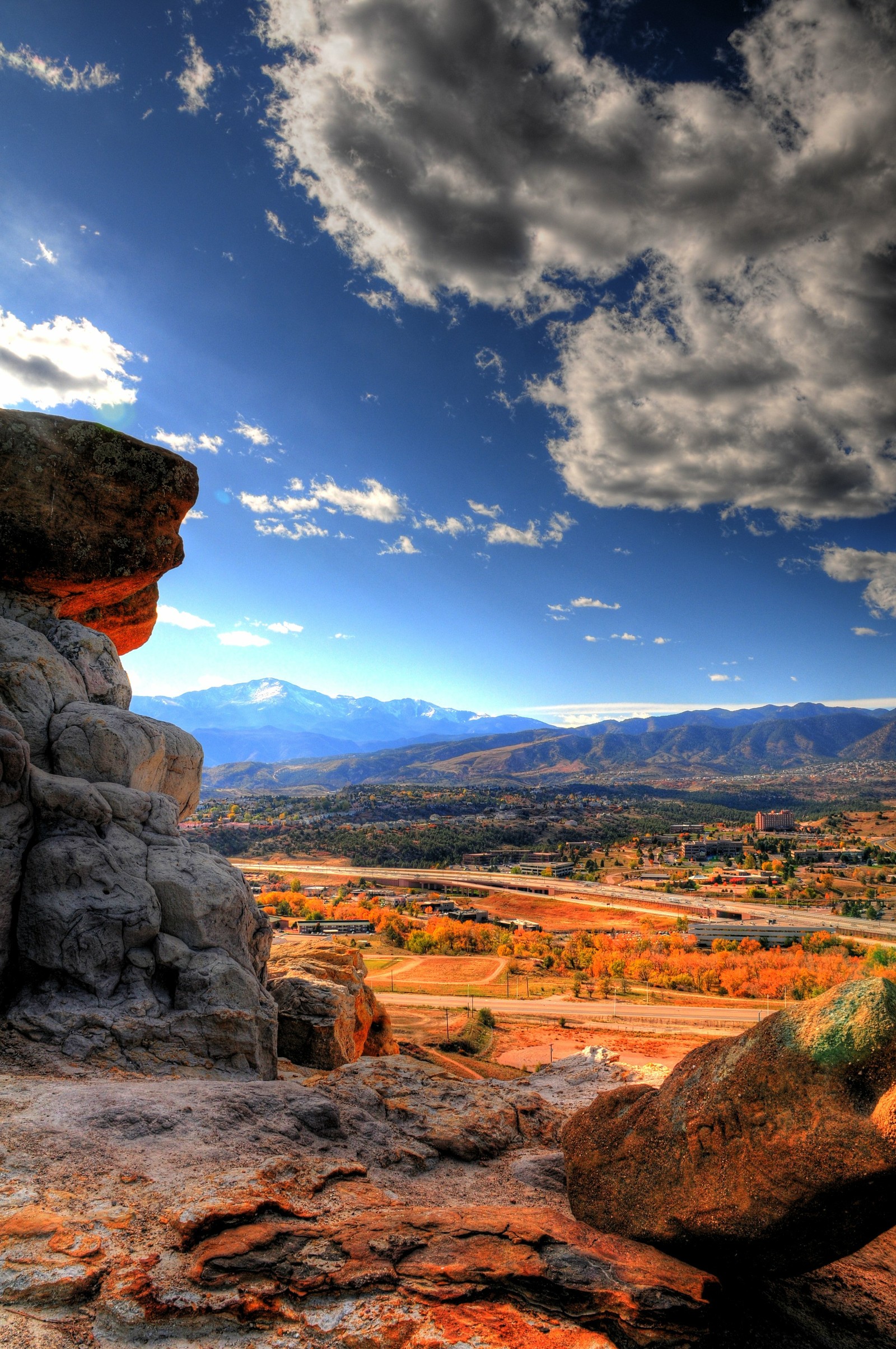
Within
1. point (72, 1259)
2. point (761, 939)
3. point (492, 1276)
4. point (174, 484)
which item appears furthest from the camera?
point (761, 939)

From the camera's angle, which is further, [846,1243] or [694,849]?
[694,849]

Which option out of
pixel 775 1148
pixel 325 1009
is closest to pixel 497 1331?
pixel 775 1148

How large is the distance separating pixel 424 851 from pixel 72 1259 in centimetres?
14898

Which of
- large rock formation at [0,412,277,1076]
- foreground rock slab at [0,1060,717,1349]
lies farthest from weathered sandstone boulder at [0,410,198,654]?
foreground rock slab at [0,1060,717,1349]

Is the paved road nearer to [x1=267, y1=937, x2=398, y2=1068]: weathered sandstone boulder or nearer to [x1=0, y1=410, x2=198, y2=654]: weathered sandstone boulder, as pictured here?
[x1=267, y1=937, x2=398, y2=1068]: weathered sandstone boulder

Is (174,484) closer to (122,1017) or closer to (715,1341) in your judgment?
(122,1017)

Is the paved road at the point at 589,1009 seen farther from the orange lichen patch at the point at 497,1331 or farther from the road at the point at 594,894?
the orange lichen patch at the point at 497,1331

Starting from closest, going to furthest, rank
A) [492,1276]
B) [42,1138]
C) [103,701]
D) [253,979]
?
[492,1276]
[42,1138]
[253,979]
[103,701]

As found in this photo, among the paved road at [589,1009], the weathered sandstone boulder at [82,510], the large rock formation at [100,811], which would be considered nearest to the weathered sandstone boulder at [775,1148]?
the large rock formation at [100,811]

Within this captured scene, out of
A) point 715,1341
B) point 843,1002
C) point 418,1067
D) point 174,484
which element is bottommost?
point 418,1067

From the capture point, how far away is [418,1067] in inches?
560

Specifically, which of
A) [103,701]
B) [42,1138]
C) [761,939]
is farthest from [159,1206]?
[761,939]

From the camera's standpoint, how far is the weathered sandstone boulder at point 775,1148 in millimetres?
5680

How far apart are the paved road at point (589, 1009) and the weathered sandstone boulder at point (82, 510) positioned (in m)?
41.3
